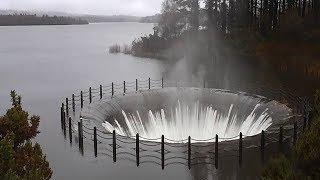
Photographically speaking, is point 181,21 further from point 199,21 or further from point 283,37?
point 283,37

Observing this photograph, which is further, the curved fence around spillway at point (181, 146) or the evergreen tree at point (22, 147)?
the curved fence around spillway at point (181, 146)

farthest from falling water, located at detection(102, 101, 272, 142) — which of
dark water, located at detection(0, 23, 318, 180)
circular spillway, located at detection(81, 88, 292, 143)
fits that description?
dark water, located at detection(0, 23, 318, 180)

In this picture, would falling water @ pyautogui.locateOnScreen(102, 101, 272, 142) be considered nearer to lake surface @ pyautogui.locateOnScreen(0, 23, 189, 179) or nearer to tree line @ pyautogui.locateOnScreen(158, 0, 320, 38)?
lake surface @ pyautogui.locateOnScreen(0, 23, 189, 179)

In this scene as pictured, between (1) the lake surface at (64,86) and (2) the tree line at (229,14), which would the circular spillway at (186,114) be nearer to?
(1) the lake surface at (64,86)

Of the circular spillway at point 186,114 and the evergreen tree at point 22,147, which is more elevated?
the evergreen tree at point 22,147

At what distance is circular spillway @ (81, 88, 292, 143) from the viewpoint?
20047 millimetres

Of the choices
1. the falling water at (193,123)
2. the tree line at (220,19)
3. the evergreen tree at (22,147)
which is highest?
the tree line at (220,19)

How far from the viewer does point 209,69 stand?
42344 millimetres

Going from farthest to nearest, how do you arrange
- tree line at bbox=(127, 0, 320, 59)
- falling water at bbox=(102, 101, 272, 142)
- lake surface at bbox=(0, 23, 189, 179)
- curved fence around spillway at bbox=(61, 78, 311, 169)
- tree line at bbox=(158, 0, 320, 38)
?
tree line at bbox=(158, 0, 320, 38)
tree line at bbox=(127, 0, 320, 59)
falling water at bbox=(102, 101, 272, 142)
curved fence around spillway at bbox=(61, 78, 311, 169)
lake surface at bbox=(0, 23, 189, 179)

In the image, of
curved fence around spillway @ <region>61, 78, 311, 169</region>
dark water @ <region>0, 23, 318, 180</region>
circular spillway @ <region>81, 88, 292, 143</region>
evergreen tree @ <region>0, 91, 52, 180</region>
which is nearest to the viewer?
evergreen tree @ <region>0, 91, 52, 180</region>

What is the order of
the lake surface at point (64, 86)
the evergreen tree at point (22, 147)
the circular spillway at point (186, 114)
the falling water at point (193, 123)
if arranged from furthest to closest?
the falling water at point (193, 123) → the circular spillway at point (186, 114) → the lake surface at point (64, 86) → the evergreen tree at point (22, 147)

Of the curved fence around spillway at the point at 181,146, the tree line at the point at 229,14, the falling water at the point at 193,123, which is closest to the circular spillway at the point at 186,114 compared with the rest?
the falling water at the point at 193,123

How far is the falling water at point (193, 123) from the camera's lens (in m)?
20.2

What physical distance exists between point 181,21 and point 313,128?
2148 inches
